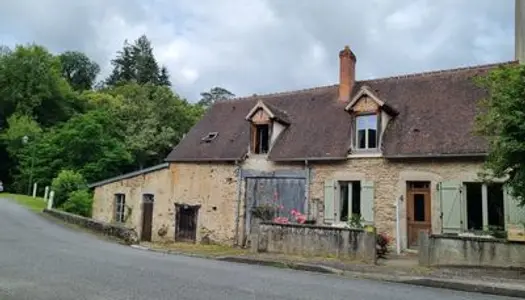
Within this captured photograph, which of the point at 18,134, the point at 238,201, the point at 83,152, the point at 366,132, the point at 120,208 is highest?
the point at 18,134

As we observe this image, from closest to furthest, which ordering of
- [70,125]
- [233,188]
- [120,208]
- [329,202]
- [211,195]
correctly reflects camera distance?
[329,202]
[233,188]
[211,195]
[120,208]
[70,125]

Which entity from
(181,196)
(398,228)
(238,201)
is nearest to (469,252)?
(398,228)

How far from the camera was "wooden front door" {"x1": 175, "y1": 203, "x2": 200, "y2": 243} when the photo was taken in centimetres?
2065

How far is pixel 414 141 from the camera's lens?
51.7 feet

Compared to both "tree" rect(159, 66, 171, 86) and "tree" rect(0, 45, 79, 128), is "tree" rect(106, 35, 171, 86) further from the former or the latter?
"tree" rect(0, 45, 79, 128)

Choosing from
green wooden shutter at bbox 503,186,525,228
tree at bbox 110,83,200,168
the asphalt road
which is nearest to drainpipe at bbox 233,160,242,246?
the asphalt road

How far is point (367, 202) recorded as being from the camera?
16.1 metres

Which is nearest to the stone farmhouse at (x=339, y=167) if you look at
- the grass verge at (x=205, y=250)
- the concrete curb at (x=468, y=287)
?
the grass verge at (x=205, y=250)

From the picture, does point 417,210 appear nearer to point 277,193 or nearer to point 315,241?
point 315,241

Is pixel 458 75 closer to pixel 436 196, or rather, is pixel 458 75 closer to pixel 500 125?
pixel 436 196

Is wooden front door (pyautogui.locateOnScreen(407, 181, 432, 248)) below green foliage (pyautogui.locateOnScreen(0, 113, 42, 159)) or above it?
below

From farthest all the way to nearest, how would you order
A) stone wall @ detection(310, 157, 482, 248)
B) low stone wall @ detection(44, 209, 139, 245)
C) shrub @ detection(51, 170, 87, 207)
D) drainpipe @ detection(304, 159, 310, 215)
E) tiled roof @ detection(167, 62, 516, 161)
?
shrub @ detection(51, 170, 87, 207) < drainpipe @ detection(304, 159, 310, 215) < low stone wall @ detection(44, 209, 139, 245) < tiled roof @ detection(167, 62, 516, 161) < stone wall @ detection(310, 157, 482, 248)

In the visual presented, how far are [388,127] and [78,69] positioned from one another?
7045 centimetres

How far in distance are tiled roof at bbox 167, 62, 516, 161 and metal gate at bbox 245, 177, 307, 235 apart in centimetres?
97
